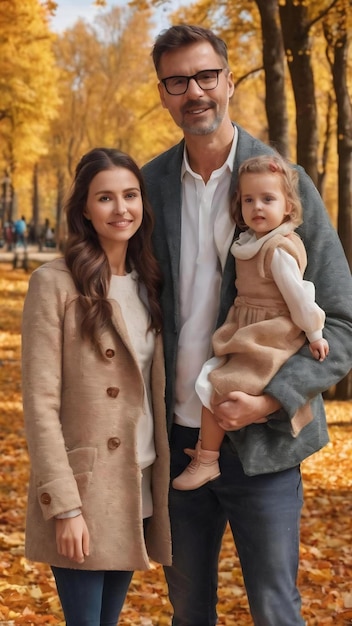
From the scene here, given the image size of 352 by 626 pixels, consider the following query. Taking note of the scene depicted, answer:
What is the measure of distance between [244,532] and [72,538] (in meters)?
0.76

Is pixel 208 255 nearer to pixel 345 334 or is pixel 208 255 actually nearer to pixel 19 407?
pixel 345 334

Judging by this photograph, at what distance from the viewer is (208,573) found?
3.80m

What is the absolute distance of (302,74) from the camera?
10867 millimetres

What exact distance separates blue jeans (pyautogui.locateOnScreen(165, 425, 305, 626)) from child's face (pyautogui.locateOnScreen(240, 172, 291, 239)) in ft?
2.94

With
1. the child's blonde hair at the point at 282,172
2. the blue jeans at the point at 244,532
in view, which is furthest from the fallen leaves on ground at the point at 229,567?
the child's blonde hair at the point at 282,172

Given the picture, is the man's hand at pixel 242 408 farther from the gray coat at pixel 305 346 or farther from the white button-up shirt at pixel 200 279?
the white button-up shirt at pixel 200 279

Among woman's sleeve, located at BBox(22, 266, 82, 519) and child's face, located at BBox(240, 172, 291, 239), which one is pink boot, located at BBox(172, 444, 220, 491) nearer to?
woman's sleeve, located at BBox(22, 266, 82, 519)

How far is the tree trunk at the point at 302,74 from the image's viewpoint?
1069 cm

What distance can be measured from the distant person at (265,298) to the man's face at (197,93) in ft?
0.99

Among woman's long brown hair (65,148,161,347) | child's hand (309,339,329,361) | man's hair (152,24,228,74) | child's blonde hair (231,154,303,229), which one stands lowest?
child's hand (309,339,329,361)

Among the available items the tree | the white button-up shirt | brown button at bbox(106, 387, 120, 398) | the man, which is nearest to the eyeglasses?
the man

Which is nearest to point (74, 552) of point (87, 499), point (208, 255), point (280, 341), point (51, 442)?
point (87, 499)

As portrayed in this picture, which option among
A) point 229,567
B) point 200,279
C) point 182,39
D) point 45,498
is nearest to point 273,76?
point 229,567

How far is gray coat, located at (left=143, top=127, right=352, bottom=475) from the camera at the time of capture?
10.8 ft
